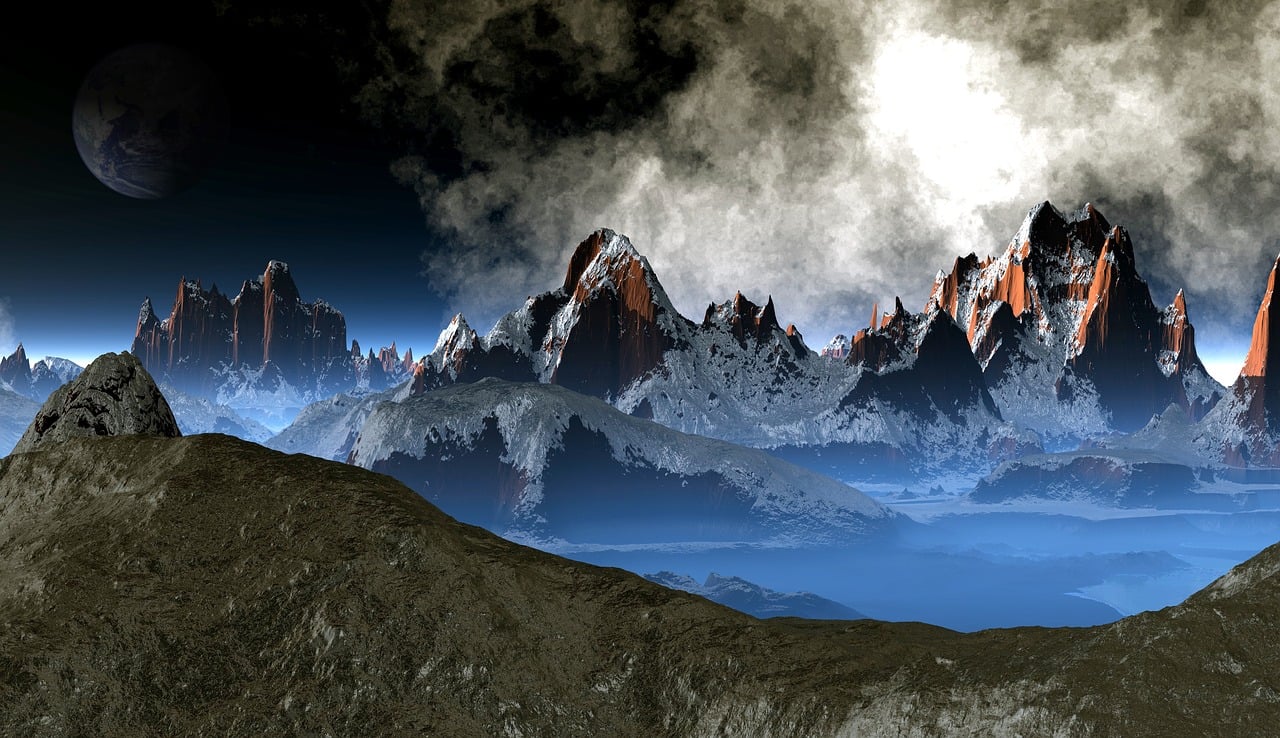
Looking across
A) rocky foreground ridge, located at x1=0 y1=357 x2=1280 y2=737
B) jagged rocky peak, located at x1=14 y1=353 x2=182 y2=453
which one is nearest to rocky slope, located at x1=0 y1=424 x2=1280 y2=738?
rocky foreground ridge, located at x1=0 y1=357 x2=1280 y2=737

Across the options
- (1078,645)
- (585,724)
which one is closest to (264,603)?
(585,724)

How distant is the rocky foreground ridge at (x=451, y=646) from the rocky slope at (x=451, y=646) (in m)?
0.11

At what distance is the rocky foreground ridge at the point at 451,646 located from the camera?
3581 cm

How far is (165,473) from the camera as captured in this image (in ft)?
183

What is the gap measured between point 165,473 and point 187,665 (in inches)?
683

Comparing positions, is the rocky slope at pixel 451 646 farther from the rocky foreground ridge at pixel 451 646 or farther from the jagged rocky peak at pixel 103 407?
the jagged rocky peak at pixel 103 407

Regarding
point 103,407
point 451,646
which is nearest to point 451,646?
point 451,646

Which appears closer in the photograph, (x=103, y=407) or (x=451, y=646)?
(x=451, y=646)

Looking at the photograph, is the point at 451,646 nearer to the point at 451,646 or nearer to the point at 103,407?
the point at 451,646

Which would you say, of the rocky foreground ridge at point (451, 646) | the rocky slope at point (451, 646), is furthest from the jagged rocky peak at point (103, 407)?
the rocky foreground ridge at point (451, 646)

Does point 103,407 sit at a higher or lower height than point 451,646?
higher

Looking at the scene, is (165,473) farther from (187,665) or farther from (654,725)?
(654,725)

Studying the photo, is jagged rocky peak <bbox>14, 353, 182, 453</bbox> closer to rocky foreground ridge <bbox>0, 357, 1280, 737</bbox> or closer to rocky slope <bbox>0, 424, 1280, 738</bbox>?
rocky slope <bbox>0, 424, 1280, 738</bbox>

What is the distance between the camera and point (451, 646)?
45.2 metres
